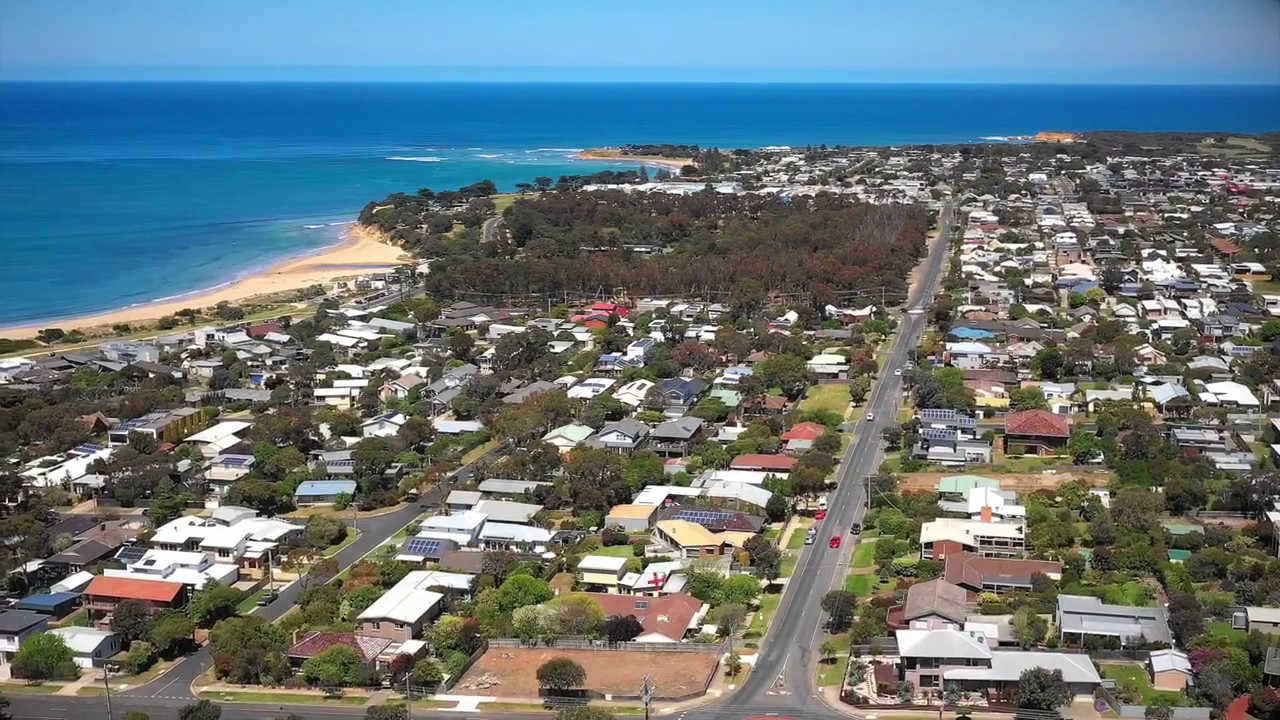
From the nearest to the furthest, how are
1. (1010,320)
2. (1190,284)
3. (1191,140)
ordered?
(1010,320) → (1190,284) → (1191,140)

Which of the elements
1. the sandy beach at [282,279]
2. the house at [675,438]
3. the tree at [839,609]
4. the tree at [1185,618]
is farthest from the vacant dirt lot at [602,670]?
the sandy beach at [282,279]

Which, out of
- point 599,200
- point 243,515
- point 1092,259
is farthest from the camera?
point 599,200

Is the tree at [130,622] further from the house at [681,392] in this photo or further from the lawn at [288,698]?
the house at [681,392]

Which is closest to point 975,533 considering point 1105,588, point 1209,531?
point 1105,588

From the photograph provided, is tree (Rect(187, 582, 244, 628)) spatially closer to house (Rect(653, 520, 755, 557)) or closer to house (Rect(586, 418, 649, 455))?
house (Rect(653, 520, 755, 557))

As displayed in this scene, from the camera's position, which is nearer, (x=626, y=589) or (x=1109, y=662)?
(x=1109, y=662)

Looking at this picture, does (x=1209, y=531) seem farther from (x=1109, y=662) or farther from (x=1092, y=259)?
(x=1092, y=259)
